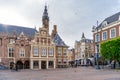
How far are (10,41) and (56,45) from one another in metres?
14.0

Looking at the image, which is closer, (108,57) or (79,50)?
(108,57)

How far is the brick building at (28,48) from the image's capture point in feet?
197

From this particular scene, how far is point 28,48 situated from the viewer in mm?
62844

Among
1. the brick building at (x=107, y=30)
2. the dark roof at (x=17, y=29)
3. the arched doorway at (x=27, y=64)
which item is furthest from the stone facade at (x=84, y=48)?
the arched doorway at (x=27, y=64)

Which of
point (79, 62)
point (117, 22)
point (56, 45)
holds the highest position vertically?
point (117, 22)

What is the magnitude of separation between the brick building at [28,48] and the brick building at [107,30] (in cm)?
1168

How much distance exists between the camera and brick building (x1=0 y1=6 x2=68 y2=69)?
59.9 metres

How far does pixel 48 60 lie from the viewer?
210 ft

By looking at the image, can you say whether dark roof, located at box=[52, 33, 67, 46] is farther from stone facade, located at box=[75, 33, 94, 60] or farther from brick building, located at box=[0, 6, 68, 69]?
stone facade, located at box=[75, 33, 94, 60]

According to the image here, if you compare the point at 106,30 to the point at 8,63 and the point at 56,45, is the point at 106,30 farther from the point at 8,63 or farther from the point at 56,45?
the point at 8,63

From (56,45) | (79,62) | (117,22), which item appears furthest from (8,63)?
(79,62)

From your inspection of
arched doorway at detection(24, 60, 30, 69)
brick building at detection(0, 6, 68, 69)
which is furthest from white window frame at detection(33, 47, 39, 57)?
arched doorway at detection(24, 60, 30, 69)

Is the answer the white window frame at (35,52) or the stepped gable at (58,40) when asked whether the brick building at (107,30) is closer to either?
the stepped gable at (58,40)

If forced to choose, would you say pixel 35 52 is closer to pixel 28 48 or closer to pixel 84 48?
pixel 28 48
